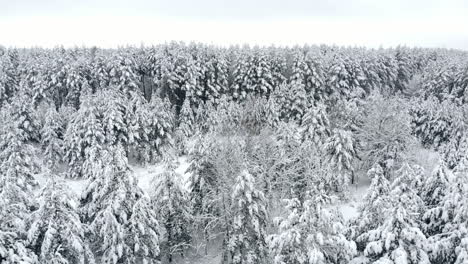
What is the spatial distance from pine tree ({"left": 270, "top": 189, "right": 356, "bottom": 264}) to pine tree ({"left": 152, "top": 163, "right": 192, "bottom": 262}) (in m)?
10.3

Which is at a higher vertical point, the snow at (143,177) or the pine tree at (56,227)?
the pine tree at (56,227)

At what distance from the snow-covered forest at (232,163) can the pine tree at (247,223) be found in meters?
0.11

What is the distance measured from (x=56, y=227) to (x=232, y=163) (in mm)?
11966

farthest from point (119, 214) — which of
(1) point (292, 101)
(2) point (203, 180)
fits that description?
(1) point (292, 101)

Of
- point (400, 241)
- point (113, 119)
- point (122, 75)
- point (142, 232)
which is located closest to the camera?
point (400, 241)

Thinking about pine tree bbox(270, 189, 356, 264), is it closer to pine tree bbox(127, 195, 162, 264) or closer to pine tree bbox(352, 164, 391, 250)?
pine tree bbox(352, 164, 391, 250)

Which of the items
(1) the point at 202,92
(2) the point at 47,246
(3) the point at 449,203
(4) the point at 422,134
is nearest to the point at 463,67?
(4) the point at 422,134

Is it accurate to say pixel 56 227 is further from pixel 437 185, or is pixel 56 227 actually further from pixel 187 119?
pixel 187 119

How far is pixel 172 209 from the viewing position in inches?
980

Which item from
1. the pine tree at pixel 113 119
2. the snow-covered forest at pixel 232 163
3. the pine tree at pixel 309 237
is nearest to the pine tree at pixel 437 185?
the snow-covered forest at pixel 232 163

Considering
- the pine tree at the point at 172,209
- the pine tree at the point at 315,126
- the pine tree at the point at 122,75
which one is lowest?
the pine tree at the point at 172,209

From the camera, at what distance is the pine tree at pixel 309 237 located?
15023mm

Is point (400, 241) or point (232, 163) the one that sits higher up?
point (400, 241)

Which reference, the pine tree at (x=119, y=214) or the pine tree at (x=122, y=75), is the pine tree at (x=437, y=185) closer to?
the pine tree at (x=119, y=214)
